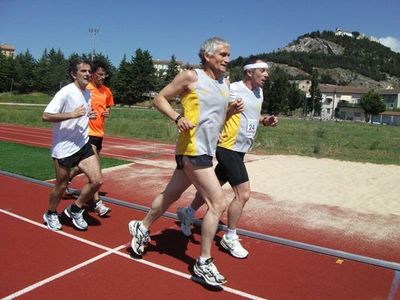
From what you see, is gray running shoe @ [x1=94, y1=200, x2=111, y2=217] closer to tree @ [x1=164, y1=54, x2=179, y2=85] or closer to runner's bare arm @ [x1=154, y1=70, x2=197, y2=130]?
runner's bare arm @ [x1=154, y1=70, x2=197, y2=130]

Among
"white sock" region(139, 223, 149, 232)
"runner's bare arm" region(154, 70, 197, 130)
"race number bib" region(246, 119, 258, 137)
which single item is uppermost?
"runner's bare arm" region(154, 70, 197, 130)

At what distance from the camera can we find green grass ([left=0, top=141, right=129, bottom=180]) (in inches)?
376

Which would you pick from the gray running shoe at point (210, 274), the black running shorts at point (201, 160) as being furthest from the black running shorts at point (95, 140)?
the gray running shoe at point (210, 274)

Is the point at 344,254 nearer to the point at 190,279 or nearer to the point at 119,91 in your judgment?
the point at 190,279

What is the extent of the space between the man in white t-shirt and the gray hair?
1828 mm

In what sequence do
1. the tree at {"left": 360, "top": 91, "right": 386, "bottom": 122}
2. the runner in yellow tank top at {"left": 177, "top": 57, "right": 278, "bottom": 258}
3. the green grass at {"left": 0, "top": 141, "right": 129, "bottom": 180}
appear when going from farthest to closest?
1. the tree at {"left": 360, "top": 91, "right": 386, "bottom": 122}
2. the green grass at {"left": 0, "top": 141, "right": 129, "bottom": 180}
3. the runner in yellow tank top at {"left": 177, "top": 57, "right": 278, "bottom": 258}

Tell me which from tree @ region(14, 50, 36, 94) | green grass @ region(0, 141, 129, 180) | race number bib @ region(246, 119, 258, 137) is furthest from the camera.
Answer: tree @ region(14, 50, 36, 94)

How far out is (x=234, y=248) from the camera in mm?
4934

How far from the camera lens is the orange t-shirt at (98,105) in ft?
22.0

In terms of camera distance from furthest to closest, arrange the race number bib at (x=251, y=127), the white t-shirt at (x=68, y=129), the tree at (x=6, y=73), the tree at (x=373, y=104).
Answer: the tree at (x=373, y=104) < the tree at (x=6, y=73) < the white t-shirt at (x=68, y=129) < the race number bib at (x=251, y=127)

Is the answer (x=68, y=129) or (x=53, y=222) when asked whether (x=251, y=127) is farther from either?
(x=53, y=222)

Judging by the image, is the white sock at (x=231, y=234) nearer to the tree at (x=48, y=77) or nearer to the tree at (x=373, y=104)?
the tree at (x=48, y=77)

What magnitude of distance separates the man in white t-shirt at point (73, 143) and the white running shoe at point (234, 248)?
1.79 meters

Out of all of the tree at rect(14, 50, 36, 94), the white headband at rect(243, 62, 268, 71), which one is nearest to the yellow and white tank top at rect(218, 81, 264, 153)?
the white headband at rect(243, 62, 268, 71)
